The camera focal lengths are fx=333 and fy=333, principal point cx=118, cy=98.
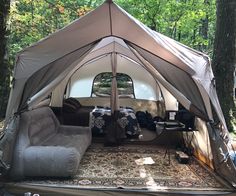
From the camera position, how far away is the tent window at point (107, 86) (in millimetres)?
7418

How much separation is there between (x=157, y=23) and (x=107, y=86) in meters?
5.82

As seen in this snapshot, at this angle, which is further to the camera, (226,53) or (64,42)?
(226,53)

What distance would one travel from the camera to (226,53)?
6.45m

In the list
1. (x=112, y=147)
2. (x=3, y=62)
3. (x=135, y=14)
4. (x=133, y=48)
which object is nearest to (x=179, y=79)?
(x=133, y=48)

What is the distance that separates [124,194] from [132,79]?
442 cm

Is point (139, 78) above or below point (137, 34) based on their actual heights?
below

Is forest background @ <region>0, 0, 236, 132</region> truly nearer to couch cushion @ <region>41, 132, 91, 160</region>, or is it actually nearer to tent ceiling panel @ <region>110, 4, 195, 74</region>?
couch cushion @ <region>41, 132, 91, 160</region>

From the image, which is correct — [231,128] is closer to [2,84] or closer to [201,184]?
[201,184]

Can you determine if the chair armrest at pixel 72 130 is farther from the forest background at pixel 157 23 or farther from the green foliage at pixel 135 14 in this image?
the green foliage at pixel 135 14

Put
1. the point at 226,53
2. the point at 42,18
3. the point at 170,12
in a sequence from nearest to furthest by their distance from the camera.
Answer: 1. the point at 226,53
2. the point at 42,18
3. the point at 170,12

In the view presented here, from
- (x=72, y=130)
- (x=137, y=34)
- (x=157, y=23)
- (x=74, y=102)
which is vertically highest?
(x=157, y=23)

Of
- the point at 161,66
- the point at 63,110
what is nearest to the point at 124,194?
the point at 161,66

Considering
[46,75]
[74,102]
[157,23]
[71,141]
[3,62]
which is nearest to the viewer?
[46,75]

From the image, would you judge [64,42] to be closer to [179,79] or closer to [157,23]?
[179,79]
